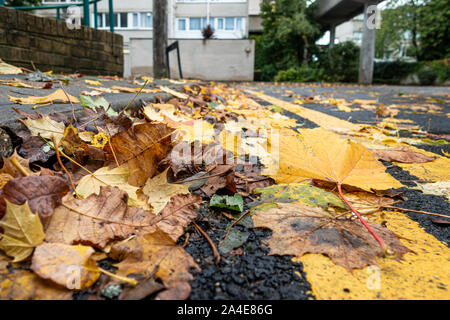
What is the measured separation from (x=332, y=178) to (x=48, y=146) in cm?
96

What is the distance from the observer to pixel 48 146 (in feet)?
3.38

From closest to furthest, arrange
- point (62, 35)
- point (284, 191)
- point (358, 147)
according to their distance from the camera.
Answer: point (284, 191), point (358, 147), point (62, 35)

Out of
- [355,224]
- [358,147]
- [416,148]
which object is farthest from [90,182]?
[416,148]

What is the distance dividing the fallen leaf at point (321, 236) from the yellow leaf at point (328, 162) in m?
0.21

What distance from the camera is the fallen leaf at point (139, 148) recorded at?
90cm

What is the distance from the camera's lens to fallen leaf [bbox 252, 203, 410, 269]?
2.15 ft

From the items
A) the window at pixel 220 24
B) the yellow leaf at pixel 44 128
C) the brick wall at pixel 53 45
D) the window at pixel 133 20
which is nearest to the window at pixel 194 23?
the window at pixel 220 24

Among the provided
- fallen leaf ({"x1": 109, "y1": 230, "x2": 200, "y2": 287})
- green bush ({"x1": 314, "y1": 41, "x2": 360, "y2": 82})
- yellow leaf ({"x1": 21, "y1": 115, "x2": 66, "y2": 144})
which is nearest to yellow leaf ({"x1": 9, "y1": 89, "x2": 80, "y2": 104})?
yellow leaf ({"x1": 21, "y1": 115, "x2": 66, "y2": 144})

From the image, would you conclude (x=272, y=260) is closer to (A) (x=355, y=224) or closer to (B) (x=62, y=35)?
(A) (x=355, y=224)

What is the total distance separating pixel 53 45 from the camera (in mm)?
4133

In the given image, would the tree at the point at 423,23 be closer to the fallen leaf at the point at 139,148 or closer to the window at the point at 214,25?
the window at the point at 214,25

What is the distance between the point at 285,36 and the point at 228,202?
18895 millimetres

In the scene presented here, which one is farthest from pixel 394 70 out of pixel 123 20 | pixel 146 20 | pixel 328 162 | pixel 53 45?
pixel 328 162
